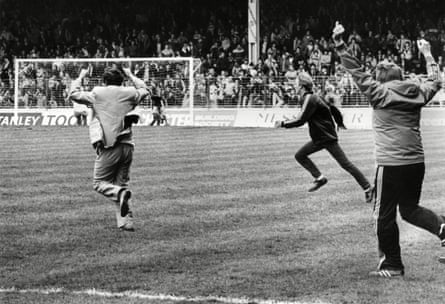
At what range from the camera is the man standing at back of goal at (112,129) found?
11664mm

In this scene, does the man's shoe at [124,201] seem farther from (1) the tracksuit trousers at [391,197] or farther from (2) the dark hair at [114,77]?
(1) the tracksuit trousers at [391,197]

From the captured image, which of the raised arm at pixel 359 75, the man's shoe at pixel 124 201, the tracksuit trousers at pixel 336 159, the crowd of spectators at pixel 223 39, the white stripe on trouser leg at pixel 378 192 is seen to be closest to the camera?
the raised arm at pixel 359 75

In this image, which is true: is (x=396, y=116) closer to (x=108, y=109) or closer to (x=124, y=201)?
(x=124, y=201)

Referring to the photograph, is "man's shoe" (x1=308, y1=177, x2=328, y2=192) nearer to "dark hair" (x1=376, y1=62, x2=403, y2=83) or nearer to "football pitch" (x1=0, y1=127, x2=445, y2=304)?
"football pitch" (x1=0, y1=127, x2=445, y2=304)

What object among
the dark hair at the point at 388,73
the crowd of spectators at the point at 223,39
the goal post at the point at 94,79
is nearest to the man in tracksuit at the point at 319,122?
the dark hair at the point at 388,73

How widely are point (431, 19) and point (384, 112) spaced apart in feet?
105

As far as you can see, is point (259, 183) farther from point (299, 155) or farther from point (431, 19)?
point (431, 19)

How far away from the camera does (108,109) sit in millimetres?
11695

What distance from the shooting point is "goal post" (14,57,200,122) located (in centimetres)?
3703

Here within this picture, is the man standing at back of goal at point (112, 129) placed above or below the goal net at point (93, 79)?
above

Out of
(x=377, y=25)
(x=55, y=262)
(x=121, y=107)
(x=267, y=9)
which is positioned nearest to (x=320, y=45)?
(x=377, y=25)

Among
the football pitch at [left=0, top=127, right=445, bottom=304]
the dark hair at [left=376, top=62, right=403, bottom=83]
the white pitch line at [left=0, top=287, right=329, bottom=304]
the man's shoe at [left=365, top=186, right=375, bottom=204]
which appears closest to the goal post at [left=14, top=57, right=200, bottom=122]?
the football pitch at [left=0, top=127, right=445, bottom=304]

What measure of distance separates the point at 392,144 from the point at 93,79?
28.7m

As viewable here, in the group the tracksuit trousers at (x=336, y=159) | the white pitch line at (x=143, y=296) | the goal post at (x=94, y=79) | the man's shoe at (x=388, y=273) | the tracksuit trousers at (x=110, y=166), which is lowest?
the goal post at (x=94, y=79)
